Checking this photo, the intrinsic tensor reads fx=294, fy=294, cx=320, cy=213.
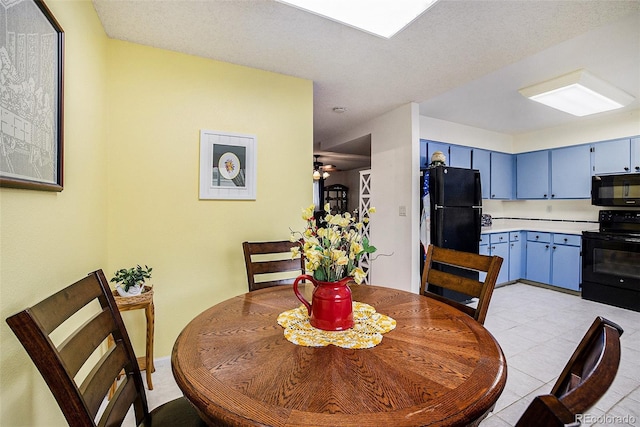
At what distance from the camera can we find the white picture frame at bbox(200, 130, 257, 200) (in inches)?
93.6

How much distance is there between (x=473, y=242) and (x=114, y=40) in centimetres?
410

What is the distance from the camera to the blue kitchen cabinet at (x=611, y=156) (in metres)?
3.78

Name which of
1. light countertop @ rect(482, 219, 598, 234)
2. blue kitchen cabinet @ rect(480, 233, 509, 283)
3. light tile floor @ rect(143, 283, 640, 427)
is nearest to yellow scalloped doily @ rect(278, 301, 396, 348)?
light tile floor @ rect(143, 283, 640, 427)

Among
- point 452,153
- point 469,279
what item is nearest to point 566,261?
point 452,153

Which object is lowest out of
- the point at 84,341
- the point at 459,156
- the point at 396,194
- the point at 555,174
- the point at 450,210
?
the point at 84,341

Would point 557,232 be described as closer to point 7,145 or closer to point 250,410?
point 250,410

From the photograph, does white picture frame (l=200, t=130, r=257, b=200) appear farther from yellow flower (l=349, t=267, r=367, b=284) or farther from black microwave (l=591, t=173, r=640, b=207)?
black microwave (l=591, t=173, r=640, b=207)

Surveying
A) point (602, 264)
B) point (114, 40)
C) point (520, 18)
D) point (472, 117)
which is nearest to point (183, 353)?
point (114, 40)

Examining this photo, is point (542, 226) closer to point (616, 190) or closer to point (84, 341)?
point (616, 190)

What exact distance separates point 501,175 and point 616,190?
4.51 ft

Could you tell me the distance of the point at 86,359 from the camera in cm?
84

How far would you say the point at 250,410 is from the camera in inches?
27.3

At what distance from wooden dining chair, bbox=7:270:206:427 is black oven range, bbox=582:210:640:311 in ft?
15.6

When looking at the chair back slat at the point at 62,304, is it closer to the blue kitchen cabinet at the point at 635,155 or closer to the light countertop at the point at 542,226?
the light countertop at the point at 542,226
